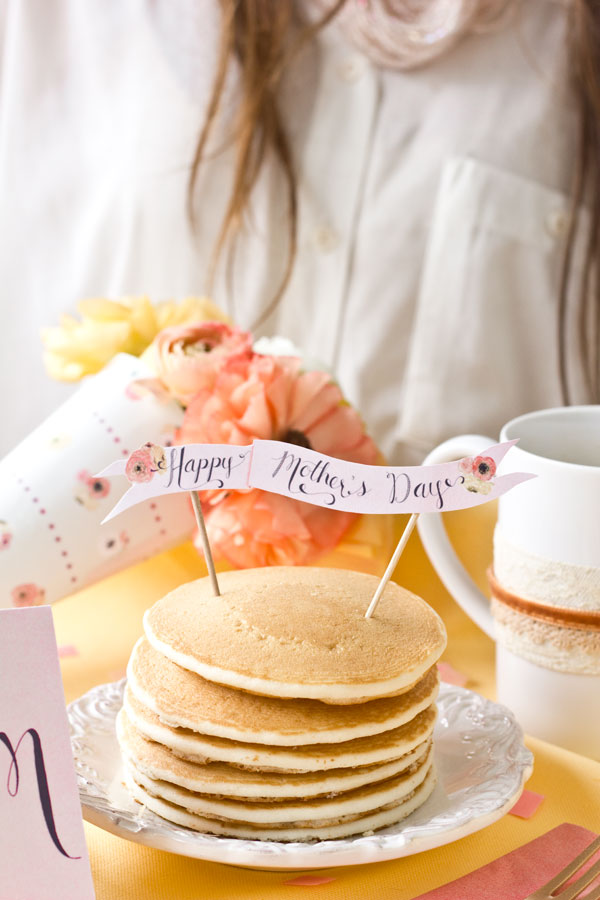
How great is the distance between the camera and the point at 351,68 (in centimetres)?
122

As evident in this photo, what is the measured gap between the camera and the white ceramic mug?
60 cm

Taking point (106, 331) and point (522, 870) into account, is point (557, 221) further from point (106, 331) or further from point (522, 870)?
point (522, 870)

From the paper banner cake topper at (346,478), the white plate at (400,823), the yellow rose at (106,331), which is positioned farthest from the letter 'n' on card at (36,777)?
the yellow rose at (106,331)

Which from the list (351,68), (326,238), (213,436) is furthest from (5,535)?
(351,68)

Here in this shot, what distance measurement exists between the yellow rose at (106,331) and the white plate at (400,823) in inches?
14.3

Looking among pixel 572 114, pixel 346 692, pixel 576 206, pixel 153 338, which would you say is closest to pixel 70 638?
pixel 153 338

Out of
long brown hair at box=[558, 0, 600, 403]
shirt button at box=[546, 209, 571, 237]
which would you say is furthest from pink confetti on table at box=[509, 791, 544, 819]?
shirt button at box=[546, 209, 571, 237]

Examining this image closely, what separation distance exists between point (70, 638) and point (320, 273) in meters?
0.70

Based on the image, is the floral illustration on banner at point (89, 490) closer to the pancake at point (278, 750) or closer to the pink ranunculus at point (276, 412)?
the pink ranunculus at point (276, 412)

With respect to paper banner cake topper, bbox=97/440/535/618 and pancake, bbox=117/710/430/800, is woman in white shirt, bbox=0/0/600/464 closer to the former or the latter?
paper banner cake topper, bbox=97/440/535/618

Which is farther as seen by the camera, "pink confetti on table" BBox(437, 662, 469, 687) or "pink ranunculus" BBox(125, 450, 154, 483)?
"pink confetti on table" BBox(437, 662, 469, 687)

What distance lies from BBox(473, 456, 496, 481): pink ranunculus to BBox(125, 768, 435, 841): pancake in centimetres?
A: 20

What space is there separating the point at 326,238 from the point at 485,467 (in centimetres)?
81

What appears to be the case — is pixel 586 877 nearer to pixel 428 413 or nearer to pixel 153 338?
pixel 153 338
